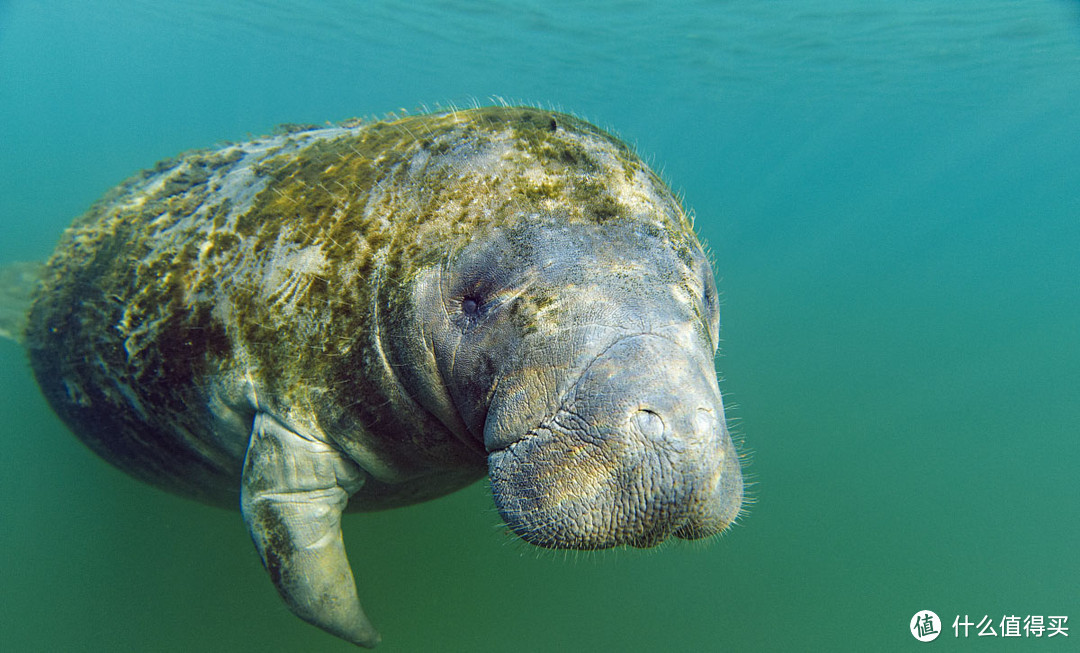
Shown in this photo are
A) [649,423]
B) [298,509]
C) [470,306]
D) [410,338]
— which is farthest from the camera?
[298,509]

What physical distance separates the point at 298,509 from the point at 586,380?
1.60m

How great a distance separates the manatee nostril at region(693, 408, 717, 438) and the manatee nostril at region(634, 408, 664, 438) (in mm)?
102

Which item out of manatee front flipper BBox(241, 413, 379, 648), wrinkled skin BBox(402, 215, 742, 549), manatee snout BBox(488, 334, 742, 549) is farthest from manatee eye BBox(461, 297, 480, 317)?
manatee front flipper BBox(241, 413, 379, 648)

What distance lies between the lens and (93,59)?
51.2m

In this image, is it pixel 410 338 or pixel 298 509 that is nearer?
pixel 410 338

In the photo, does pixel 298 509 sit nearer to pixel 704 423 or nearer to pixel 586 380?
pixel 586 380

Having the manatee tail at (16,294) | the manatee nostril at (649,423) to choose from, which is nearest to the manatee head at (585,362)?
the manatee nostril at (649,423)

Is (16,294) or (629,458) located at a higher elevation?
(16,294)

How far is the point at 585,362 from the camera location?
5.57 feet

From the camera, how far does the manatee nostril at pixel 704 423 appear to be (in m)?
1.59

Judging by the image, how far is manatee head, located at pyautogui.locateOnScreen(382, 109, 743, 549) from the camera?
5.25 ft

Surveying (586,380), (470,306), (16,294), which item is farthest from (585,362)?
(16,294)

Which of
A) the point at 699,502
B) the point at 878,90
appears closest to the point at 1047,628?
the point at 699,502

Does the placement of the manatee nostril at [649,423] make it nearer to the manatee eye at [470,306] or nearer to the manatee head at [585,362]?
the manatee head at [585,362]
